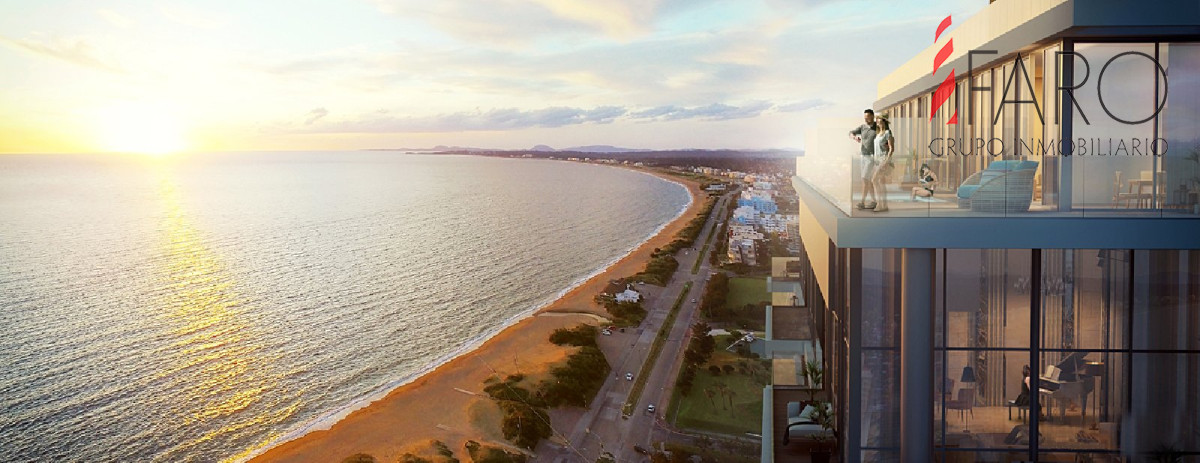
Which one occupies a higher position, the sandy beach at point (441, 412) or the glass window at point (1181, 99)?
the glass window at point (1181, 99)

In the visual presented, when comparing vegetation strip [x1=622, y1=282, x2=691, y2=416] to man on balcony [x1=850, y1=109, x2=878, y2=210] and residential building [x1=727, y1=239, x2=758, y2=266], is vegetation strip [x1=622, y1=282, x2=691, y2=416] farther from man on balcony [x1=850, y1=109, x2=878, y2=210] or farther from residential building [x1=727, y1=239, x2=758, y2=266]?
man on balcony [x1=850, y1=109, x2=878, y2=210]

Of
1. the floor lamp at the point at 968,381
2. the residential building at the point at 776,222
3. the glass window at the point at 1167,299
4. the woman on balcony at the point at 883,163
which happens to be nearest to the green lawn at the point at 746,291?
the residential building at the point at 776,222

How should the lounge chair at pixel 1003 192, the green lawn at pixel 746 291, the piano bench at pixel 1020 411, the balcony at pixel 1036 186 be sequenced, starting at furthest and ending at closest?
the green lawn at pixel 746 291
the piano bench at pixel 1020 411
the lounge chair at pixel 1003 192
the balcony at pixel 1036 186

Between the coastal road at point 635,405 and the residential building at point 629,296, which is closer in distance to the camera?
the coastal road at point 635,405

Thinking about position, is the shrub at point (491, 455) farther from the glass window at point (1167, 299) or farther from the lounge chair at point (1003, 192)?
the glass window at point (1167, 299)

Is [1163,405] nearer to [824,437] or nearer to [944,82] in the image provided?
[824,437]

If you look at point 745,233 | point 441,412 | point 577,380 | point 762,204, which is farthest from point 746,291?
point 762,204
